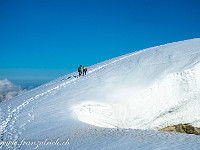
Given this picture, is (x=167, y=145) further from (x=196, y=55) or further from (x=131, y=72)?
(x=196, y=55)

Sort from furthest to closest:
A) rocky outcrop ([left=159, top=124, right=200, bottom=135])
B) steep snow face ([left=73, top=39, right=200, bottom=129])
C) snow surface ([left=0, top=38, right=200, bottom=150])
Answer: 1. rocky outcrop ([left=159, top=124, right=200, bottom=135])
2. steep snow face ([left=73, top=39, right=200, bottom=129])
3. snow surface ([left=0, top=38, right=200, bottom=150])

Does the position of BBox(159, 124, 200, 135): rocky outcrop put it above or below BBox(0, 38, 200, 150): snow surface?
below

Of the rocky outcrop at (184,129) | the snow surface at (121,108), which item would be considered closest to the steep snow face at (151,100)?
the snow surface at (121,108)

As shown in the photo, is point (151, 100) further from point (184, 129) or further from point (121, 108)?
point (184, 129)

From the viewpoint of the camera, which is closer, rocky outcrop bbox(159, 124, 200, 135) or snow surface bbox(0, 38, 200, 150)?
snow surface bbox(0, 38, 200, 150)

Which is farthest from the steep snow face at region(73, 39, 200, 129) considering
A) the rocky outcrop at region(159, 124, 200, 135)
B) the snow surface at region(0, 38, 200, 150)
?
the rocky outcrop at region(159, 124, 200, 135)

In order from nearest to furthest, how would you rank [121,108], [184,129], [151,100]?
[121,108] → [151,100] → [184,129]

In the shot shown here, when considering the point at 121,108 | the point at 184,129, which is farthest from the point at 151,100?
the point at 184,129

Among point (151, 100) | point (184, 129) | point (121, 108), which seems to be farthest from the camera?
point (184, 129)

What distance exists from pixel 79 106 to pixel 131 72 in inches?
226

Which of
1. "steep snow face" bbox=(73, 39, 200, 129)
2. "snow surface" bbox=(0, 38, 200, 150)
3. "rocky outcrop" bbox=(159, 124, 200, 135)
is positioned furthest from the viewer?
"rocky outcrop" bbox=(159, 124, 200, 135)

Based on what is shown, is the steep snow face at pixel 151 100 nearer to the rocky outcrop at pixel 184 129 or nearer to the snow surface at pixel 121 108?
the snow surface at pixel 121 108

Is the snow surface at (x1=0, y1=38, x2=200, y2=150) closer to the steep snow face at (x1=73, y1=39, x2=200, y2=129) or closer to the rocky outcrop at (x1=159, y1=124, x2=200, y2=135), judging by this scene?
the steep snow face at (x1=73, y1=39, x2=200, y2=129)

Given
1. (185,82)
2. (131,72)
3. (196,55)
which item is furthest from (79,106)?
(196,55)
